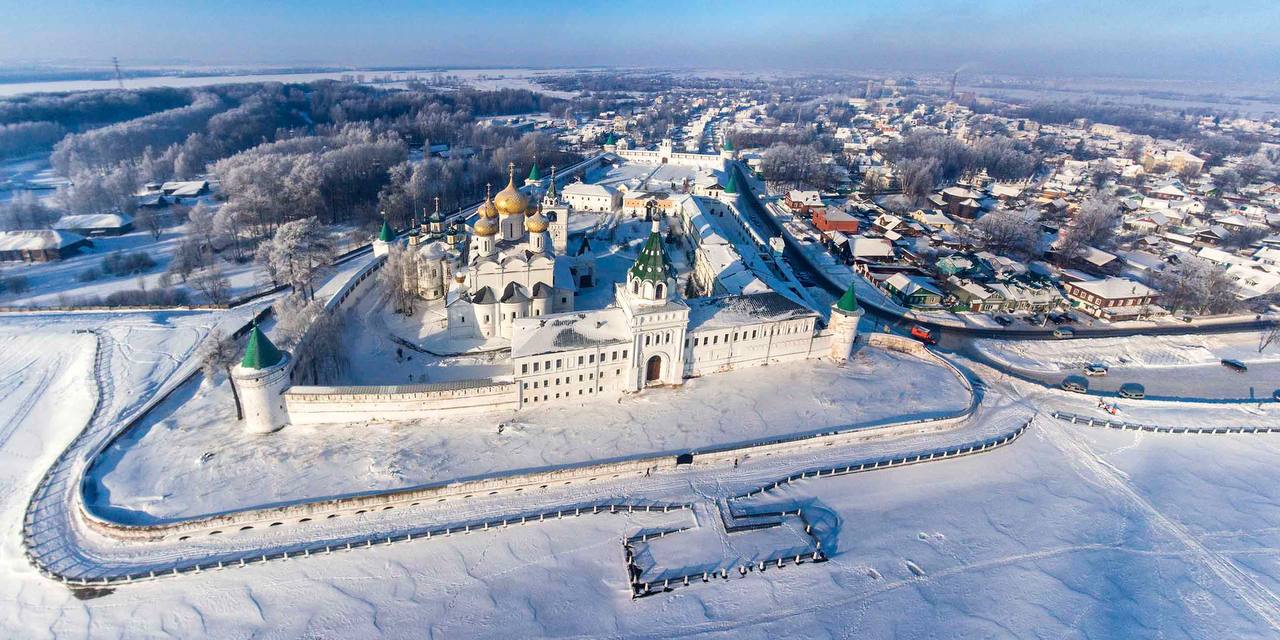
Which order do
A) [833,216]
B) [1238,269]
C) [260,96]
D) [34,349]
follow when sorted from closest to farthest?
[34,349] < [1238,269] < [833,216] < [260,96]

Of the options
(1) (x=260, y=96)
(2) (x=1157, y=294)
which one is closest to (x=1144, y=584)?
(2) (x=1157, y=294)

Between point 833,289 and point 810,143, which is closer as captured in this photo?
point 833,289

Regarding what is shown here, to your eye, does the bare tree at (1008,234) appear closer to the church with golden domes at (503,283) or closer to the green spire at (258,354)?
the church with golden domes at (503,283)

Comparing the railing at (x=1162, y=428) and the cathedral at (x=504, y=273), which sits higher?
the cathedral at (x=504, y=273)

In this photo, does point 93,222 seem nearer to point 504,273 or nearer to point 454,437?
point 504,273

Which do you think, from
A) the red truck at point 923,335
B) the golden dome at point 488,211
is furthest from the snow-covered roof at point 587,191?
the red truck at point 923,335

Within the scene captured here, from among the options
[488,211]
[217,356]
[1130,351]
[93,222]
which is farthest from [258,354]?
[1130,351]

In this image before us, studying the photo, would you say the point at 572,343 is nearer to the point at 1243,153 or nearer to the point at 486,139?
the point at 486,139
